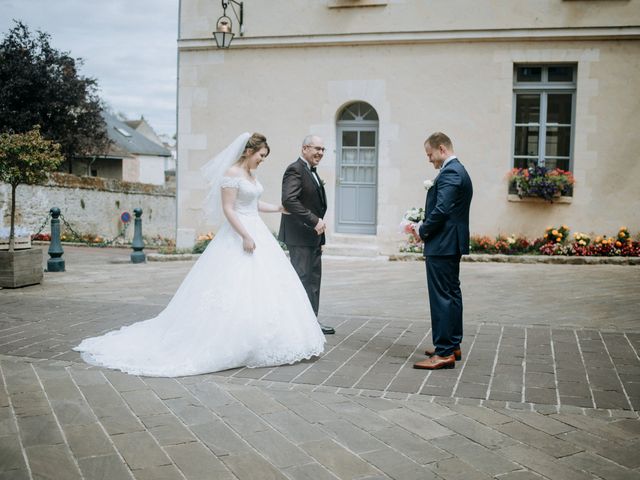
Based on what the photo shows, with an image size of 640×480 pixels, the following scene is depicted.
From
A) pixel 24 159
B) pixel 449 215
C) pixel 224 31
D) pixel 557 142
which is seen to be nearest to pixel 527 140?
pixel 557 142

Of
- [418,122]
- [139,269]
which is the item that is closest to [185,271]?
[139,269]

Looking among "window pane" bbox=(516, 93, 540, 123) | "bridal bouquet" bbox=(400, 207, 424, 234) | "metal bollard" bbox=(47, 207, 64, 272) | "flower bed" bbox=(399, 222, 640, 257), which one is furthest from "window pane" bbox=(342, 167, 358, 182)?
"bridal bouquet" bbox=(400, 207, 424, 234)

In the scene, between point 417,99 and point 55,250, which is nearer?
point 55,250

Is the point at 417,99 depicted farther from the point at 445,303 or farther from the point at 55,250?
the point at 445,303

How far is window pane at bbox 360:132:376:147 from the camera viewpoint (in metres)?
13.2

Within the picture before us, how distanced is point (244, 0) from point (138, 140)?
45.3 meters

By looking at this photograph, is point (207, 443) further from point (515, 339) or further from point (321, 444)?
point (515, 339)

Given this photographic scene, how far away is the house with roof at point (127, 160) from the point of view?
45.1 m

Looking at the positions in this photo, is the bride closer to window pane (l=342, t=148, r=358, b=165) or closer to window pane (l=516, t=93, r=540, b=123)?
window pane (l=342, t=148, r=358, b=165)

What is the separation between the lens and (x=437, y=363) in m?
5.17

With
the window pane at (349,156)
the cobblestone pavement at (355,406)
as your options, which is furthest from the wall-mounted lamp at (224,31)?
the cobblestone pavement at (355,406)

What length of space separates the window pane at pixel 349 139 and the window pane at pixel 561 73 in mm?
3837

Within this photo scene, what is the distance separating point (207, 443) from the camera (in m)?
3.70

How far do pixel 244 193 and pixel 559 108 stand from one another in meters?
8.68
